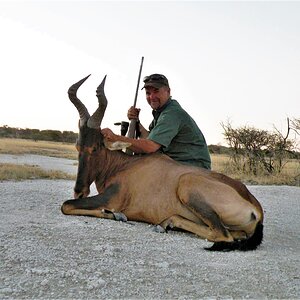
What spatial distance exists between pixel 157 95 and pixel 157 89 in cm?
9

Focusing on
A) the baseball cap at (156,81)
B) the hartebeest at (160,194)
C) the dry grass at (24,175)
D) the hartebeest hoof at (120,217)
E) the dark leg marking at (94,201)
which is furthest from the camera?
the dry grass at (24,175)

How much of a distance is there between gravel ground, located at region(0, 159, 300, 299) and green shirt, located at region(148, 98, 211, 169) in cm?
134

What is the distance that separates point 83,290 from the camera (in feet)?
11.9

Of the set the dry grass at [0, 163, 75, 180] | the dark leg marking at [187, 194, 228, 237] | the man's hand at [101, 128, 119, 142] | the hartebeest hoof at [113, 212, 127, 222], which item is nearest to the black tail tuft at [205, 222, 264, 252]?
the dark leg marking at [187, 194, 228, 237]

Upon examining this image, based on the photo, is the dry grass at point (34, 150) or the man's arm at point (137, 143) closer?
the man's arm at point (137, 143)

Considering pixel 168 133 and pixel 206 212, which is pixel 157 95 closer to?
pixel 168 133

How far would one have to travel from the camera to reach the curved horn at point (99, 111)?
6.72 m

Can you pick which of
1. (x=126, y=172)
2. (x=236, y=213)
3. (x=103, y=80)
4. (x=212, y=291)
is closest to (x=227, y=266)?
(x=212, y=291)

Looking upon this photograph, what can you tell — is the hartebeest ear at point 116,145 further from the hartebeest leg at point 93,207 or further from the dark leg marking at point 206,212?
the dark leg marking at point 206,212

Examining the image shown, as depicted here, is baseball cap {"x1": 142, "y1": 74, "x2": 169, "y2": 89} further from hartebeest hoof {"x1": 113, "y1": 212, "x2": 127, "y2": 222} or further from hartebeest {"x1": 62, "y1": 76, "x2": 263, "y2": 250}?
hartebeest hoof {"x1": 113, "y1": 212, "x2": 127, "y2": 222}

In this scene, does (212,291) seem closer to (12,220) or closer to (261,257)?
(261,257)

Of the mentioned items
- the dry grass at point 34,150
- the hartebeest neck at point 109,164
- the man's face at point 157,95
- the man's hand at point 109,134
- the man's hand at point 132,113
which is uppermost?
the man's face at point 157,95

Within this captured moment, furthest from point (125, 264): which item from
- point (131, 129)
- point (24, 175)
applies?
point (24, 175)

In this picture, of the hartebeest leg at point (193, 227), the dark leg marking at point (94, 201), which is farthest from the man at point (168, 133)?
the hartebeest leg at point (193, 227)
